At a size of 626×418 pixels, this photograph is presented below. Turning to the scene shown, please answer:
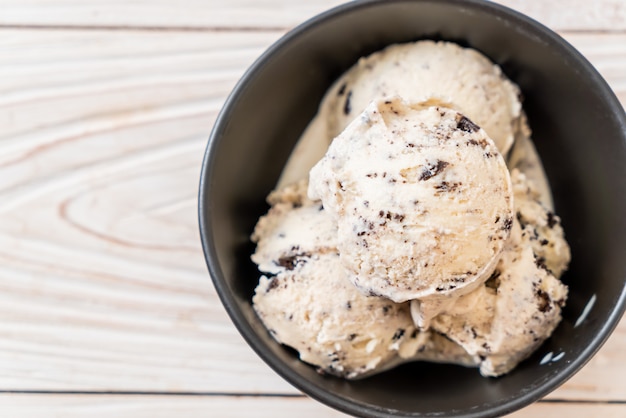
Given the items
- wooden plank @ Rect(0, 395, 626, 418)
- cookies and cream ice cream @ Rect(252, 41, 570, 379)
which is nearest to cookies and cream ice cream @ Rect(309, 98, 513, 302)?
cookies and cream ice cream @ Rect(252, 41, 570, 379)

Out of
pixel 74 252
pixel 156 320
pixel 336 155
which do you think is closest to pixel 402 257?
pixel 336 155

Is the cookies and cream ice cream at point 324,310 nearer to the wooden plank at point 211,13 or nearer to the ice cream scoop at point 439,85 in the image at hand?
the ice cream scoop at point 439,85

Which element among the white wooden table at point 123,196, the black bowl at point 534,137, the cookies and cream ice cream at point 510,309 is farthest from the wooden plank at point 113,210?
the cookies and cream ice cream at point 510,309

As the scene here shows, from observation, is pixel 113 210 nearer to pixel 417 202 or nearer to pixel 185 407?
pixel 185 407

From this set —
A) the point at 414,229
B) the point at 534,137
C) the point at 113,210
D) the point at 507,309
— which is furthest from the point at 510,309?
the point at 113,210

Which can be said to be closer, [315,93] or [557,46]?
[557,46]

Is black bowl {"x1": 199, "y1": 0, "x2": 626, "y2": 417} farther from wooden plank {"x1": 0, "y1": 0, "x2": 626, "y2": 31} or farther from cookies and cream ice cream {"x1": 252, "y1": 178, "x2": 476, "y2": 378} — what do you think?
wooden plank {"x1": 0, "y1": 0, "x2": 626, "y2": 31}

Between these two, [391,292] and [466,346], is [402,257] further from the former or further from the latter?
[466,346]
